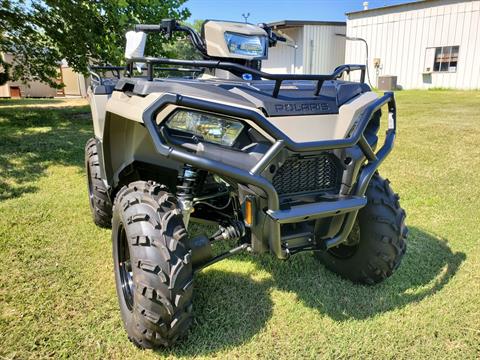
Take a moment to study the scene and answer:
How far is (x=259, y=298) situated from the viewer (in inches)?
104

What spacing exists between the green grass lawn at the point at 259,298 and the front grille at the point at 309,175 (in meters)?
0.85

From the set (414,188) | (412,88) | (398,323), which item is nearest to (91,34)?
(414,188)

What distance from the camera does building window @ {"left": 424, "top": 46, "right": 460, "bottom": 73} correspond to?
60.6 feet

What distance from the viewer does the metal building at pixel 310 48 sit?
879 inches

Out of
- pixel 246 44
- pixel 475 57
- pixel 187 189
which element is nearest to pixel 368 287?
pixel 187 189

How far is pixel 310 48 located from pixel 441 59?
6808 millimetres

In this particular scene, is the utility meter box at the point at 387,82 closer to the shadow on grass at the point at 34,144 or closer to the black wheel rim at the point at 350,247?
the shadow on grass at the point at 34,144

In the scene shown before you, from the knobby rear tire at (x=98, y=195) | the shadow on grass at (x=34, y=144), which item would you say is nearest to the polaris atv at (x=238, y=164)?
the knobby rear tire at (x=98, y=195)

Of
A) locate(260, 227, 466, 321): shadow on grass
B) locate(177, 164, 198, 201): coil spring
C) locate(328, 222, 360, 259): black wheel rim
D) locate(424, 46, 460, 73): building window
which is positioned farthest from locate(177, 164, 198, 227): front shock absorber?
locate(424, 46, 460, 73): building window

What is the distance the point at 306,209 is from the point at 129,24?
7.27m

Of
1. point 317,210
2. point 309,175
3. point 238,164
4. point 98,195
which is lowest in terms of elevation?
point 98,195

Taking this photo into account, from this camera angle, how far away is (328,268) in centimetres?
296

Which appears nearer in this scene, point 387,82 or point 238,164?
point 238,164

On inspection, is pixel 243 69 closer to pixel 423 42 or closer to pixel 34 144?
pixel 34 144
